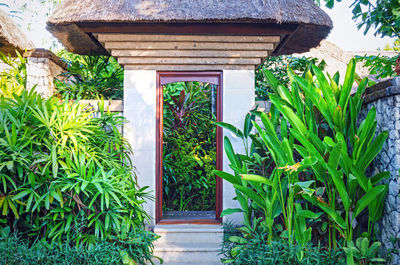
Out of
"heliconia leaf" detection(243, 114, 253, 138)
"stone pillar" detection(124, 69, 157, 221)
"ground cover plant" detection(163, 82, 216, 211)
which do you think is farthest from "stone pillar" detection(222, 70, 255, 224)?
"ground cover plant" detection(163, 82, 216, 211)

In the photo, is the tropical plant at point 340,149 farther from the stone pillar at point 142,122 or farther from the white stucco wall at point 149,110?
the stone pillar at point 142,122

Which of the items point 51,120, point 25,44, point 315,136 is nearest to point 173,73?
point 51,120

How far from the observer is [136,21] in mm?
4453

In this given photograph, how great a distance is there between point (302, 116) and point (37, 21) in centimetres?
1202

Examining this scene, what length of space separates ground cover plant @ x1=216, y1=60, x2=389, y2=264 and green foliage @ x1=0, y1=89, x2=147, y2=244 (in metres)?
1.27

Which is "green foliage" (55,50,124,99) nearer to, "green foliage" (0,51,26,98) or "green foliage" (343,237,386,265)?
"green foliage" (0,51,26,98)

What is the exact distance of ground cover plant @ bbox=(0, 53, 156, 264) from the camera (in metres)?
3.45

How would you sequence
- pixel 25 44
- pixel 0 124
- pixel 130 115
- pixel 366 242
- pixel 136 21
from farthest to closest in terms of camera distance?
pixel 25 44
pixel 130 115
pixel 136 21
pixel 0 124
pixel 366 242

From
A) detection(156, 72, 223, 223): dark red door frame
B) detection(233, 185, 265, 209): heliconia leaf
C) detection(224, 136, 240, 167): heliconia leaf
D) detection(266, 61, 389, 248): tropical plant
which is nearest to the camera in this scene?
detection(266, 61, 389, 248): tropical plant

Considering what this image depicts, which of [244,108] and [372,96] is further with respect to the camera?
[244,108]

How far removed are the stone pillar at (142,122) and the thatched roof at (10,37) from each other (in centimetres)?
192

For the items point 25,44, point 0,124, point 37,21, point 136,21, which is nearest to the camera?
point 0,124

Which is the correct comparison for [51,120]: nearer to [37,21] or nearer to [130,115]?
[130,115]

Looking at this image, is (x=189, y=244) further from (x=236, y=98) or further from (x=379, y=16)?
(x=379, y=16)
